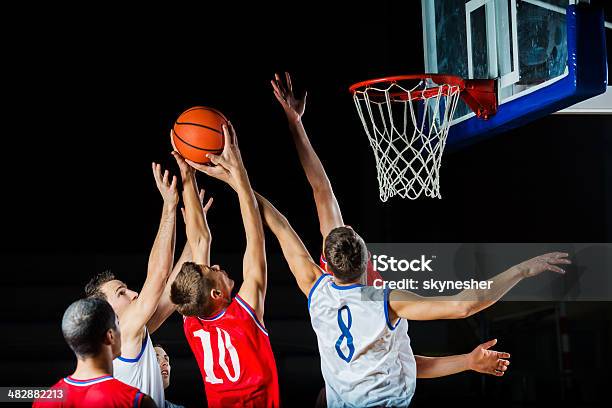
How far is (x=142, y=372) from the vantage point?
412 cm

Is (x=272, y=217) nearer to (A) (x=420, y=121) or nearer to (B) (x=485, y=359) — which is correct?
(B) (x=485, y=359)

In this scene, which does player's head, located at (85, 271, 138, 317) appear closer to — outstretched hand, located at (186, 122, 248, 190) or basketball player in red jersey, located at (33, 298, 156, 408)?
outstretched hand, located at (186, 122, 248, 190)

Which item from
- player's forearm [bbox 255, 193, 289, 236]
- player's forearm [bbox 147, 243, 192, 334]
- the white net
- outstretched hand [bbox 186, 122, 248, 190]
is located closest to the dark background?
the white net

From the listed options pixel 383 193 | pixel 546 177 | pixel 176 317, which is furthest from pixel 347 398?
pixel 546 177

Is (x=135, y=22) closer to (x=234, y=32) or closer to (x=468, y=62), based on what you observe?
(x=234, y=32)

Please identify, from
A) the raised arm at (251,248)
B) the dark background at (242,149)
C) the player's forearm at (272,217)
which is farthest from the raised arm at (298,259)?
the dark background at (242,149)

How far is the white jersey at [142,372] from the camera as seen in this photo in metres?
4.10

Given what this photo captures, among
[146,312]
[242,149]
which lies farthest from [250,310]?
[242,149]

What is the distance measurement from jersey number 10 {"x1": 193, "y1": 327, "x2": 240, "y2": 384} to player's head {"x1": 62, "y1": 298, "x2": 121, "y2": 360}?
87 cm

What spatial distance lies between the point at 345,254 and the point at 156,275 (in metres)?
0.99

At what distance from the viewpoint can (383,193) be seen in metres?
5.13

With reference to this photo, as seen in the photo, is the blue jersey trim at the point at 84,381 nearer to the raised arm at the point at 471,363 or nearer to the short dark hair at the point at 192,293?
the short dark hair at the point at 192,293

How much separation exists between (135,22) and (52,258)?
2003mm

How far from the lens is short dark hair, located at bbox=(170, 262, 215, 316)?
3.99m
